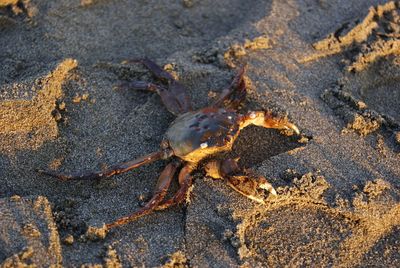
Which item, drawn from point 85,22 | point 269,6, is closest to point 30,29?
point 85,22

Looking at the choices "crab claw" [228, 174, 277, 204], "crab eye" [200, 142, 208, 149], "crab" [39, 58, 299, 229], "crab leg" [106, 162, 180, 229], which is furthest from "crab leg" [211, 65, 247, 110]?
"crab claw" [228, 174, 277, 204]

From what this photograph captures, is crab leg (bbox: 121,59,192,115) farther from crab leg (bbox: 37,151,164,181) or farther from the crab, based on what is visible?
crab leg (bbox: 37,151,164,181)

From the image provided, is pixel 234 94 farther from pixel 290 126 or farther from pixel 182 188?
pixel 182 188

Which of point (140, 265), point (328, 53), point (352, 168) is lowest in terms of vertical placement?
point (140, 265)

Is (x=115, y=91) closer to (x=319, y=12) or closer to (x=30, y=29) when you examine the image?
(x=30, y=29)

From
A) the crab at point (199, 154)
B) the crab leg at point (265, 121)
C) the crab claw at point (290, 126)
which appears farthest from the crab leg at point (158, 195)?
the crab claw at point (290, 126)

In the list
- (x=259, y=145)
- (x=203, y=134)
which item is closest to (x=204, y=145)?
(x=203, y=134)
